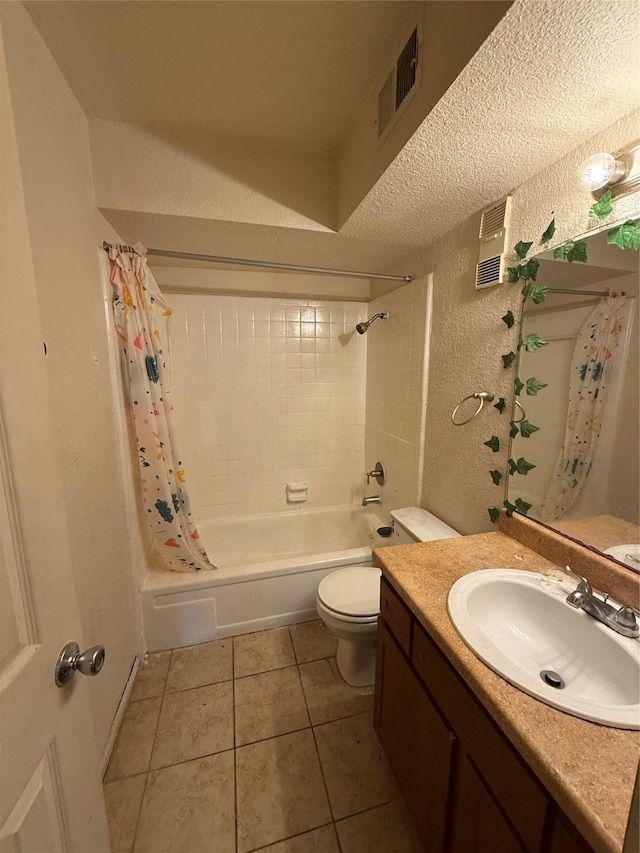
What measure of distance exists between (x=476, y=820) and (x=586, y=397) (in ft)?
3.54

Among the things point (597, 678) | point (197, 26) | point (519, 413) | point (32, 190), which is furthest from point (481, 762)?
point (197, 26)

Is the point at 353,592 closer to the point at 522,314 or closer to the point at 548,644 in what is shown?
the point at 548,644

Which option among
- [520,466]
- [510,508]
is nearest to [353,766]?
[510,508]

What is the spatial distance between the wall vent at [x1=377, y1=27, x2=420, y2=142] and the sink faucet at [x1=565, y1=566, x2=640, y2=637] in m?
1.43

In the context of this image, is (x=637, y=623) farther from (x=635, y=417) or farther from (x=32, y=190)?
(x=32, y=190)

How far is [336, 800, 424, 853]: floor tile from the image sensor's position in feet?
3.30

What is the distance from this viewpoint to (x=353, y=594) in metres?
1.53

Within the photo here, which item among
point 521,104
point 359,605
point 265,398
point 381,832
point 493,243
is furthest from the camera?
point 265,398

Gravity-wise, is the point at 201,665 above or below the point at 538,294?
below

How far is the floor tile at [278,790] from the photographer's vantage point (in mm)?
1045

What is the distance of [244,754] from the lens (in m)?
1.25

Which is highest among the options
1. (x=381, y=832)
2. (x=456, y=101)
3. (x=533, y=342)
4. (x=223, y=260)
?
(x=456, y=101)

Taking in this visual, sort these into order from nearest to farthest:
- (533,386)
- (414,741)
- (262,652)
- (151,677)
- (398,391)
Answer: (414,741), (533,386), (151,677), (262,652), (398,391)

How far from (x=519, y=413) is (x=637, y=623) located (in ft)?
2.23
